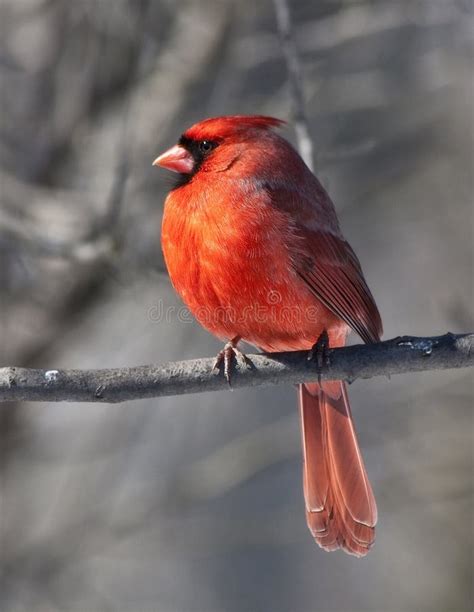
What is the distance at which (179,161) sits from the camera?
3707mm

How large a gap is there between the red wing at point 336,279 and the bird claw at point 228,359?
402 millimetres

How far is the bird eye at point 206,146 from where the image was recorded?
3704 mm

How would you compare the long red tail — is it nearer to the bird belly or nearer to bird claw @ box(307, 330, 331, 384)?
the bird belly

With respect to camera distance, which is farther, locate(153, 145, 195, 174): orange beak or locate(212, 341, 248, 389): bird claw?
locate(153, 145, 195, 174): orange beak

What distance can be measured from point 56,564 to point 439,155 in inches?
124

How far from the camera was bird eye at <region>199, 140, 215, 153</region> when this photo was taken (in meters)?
3.70

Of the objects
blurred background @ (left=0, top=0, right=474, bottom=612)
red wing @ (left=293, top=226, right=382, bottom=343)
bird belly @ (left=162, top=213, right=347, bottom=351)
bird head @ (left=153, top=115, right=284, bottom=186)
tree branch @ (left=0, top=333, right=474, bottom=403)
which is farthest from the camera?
blurred background @ (left=0, top=0, right=474, bottom=612)

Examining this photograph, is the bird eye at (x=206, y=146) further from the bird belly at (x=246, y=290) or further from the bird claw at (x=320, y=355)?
the bird claw at (x=320, y=355)

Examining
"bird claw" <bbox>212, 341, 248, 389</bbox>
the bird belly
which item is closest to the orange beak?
the bird belly

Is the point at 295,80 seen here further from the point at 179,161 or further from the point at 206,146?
the point at 179,161

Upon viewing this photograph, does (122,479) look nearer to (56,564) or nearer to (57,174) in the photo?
(56,564)

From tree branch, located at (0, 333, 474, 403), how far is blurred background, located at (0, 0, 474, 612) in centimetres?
124

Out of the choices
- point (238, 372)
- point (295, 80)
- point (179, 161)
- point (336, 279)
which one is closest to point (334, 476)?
point (336, 279)

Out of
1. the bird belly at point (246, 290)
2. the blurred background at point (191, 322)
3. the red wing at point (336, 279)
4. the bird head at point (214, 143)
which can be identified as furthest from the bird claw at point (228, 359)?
the blurred background at point (191, 322)
